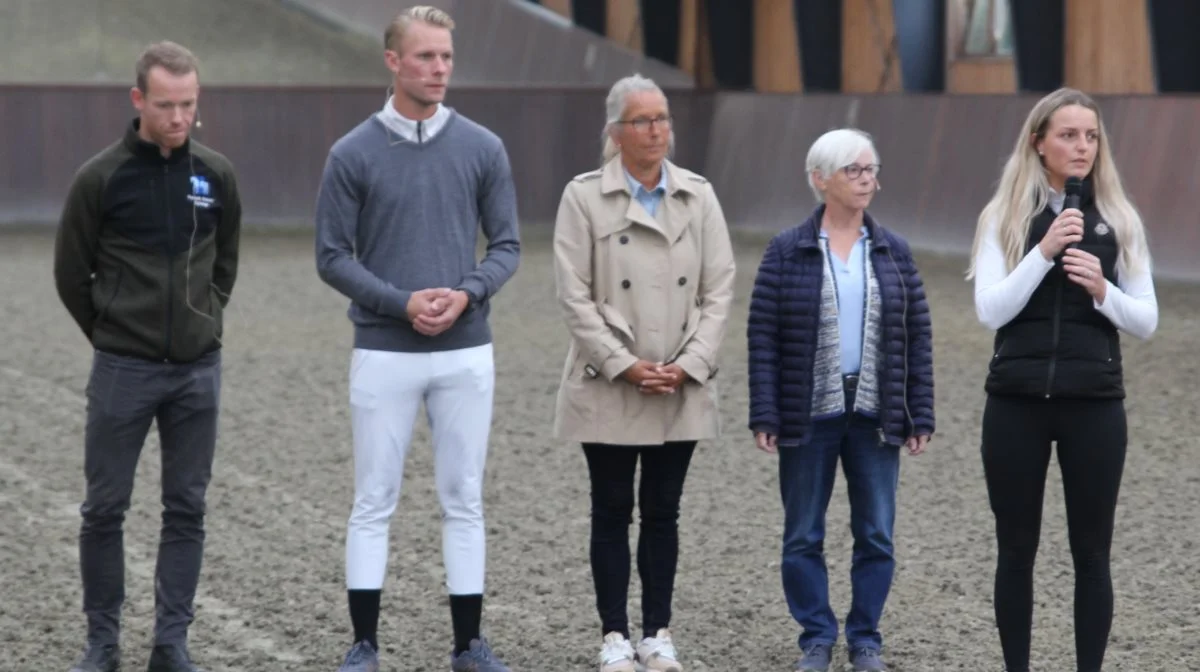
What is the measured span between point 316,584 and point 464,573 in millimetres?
1425

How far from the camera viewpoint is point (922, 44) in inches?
797

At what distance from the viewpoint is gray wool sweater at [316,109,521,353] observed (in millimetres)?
5188

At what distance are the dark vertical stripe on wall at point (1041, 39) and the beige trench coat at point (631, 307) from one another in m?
13.4

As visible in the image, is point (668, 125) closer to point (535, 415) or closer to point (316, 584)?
point (316, 584)

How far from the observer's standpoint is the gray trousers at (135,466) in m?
5.28

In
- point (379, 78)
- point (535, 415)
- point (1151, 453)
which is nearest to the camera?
point (1151, 453)

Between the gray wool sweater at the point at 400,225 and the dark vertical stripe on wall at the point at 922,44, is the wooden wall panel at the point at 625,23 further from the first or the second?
the gray wool sweater at the point at 400,225

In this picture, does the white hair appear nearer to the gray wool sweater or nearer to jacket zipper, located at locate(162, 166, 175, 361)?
the gray wool sweater

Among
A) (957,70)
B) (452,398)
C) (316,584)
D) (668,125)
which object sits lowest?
(316,584)

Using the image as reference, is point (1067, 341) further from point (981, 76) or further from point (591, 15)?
point (591, 15)

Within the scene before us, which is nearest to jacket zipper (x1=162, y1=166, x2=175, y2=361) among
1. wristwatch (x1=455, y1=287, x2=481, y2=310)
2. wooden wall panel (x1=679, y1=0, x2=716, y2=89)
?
wristwatch (x1=455, y1=287, x2=481, y2=310)

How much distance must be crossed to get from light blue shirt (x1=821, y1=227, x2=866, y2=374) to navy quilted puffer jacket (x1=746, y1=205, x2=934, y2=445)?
0.18ft

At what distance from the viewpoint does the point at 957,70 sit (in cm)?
1998

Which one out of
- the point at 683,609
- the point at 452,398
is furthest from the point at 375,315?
the point at 683,609
